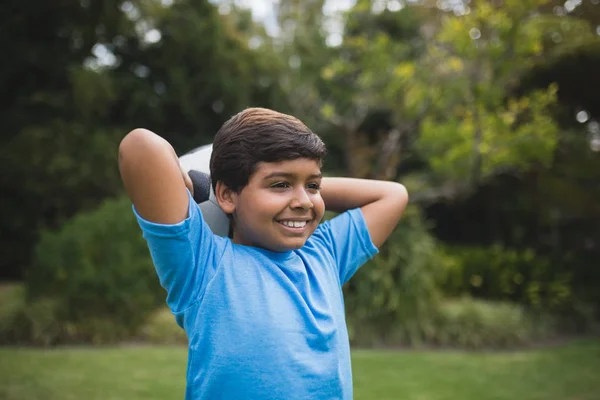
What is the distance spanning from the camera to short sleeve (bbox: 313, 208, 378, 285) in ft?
5.55

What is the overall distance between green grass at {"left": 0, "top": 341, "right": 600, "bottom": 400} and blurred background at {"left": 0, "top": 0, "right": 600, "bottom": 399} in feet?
0.15

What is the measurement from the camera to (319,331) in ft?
4.56

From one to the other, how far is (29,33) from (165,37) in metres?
3.20

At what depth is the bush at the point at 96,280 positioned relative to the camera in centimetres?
751

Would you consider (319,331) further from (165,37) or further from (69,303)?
(165,37)

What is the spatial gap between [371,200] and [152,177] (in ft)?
2.53

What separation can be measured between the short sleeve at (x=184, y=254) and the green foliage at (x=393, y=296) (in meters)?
6.58

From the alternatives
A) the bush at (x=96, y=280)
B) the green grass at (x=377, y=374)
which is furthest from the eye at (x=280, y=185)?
the bush at (x=96, y=280)

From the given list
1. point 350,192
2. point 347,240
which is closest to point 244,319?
point 347,240

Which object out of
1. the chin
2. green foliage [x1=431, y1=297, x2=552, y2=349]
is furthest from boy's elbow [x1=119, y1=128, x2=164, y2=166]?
green foliage [x1=431, y1=297, x2=552, y2=349]

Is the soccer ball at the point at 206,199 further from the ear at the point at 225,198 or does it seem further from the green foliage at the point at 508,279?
the green foliage at the point at 508,279

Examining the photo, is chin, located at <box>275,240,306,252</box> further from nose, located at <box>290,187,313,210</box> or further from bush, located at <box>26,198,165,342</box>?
bush, located at <box>26,198,165,342</box>

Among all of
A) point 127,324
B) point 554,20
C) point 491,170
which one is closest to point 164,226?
point 127,324

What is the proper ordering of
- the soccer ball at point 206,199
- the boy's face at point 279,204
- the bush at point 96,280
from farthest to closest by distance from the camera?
the bush at point 96,280, the soccer ball at point 206,199, the boy's face at point 279,204
